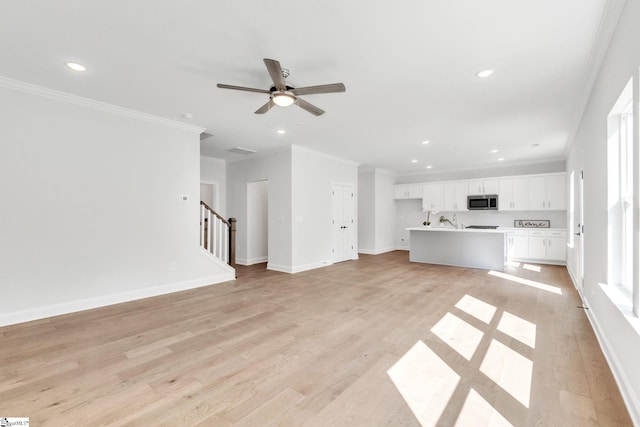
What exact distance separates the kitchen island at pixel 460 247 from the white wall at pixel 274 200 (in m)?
3.44

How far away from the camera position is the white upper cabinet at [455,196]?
877cm

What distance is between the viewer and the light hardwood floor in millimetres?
1847

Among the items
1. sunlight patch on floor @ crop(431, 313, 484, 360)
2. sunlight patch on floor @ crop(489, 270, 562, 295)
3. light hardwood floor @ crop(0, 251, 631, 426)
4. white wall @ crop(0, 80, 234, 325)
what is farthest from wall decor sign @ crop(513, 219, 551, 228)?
white wall @ crop(0, 80, 234, 325)

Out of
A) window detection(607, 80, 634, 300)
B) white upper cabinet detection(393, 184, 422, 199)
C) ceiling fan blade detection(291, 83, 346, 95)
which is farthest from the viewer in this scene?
white upper cabinet detection(393, 184, 422, 199)

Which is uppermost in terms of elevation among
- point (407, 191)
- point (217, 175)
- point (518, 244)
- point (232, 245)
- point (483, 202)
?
point (217, 175)

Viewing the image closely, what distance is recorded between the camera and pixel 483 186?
8.44 m

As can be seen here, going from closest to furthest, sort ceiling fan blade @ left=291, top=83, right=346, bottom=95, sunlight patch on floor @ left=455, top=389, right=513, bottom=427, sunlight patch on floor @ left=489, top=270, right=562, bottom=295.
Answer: sunlight patch on floor @ left=455, top=389, right=513, bottom=427 < ceiling fan blade @ left=291, top=83, right=346, bottom=95 < sunlight patch on floor @ left=489, top=270, right=562, bottom=295

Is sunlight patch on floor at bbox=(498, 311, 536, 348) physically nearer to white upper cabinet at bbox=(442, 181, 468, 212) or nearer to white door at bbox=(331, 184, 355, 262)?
white door at bbox=(331, 184, 355, 262)

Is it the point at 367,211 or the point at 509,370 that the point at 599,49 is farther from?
the point at 367,211

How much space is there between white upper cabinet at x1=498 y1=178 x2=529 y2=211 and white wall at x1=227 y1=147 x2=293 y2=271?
6.06 meters

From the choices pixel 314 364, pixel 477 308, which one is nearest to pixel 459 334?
pixel 477 308

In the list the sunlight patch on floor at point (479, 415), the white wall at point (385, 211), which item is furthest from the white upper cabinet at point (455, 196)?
the sunlight patch on floor at point (479, 415)

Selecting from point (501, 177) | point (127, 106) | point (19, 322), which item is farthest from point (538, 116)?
point (19, 322)

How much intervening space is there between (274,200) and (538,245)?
22.2 feet
